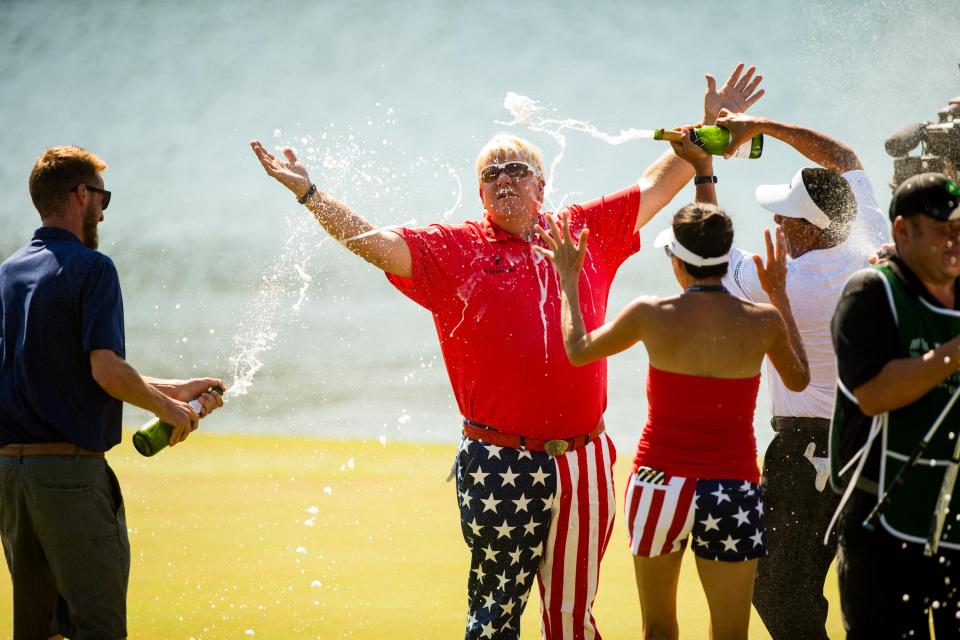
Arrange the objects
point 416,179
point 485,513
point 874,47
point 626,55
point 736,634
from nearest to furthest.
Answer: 1. point 736,634
2. point 485,513
3. point 874,47
4. point 626,55
5. point 416,179

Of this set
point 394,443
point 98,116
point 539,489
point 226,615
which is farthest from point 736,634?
point 98,116

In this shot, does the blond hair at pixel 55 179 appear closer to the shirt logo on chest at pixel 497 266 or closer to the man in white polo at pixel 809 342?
the shirt logo on chest at pixel 497 266

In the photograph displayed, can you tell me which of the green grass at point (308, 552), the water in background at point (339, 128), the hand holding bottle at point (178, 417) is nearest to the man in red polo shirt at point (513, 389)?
the hand holding bottle at point (178, 417)

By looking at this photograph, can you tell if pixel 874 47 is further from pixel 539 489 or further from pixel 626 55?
pixel 539 489

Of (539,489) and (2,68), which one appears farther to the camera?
(2,68)

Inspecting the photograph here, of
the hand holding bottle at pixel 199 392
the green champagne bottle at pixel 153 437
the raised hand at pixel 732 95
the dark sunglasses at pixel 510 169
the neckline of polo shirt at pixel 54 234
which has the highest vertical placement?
the raised hand at pixel 732 95

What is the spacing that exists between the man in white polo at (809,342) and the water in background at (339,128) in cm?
505

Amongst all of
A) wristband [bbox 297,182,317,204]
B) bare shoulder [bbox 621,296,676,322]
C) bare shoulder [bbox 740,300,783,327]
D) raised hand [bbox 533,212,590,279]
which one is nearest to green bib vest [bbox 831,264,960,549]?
bare shoulder [bbox 740,300,783,327]

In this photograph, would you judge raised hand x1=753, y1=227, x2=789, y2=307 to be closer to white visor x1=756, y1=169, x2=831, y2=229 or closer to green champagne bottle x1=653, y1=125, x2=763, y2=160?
white visor x1=756, y1=169, x2=831, y2=229

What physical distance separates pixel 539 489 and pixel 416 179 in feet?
25.7

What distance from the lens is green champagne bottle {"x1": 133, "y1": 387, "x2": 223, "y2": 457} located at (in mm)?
3062

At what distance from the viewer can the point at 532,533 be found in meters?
3.02

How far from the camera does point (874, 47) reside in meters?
7.89

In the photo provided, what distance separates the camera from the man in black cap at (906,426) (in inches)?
86.9
